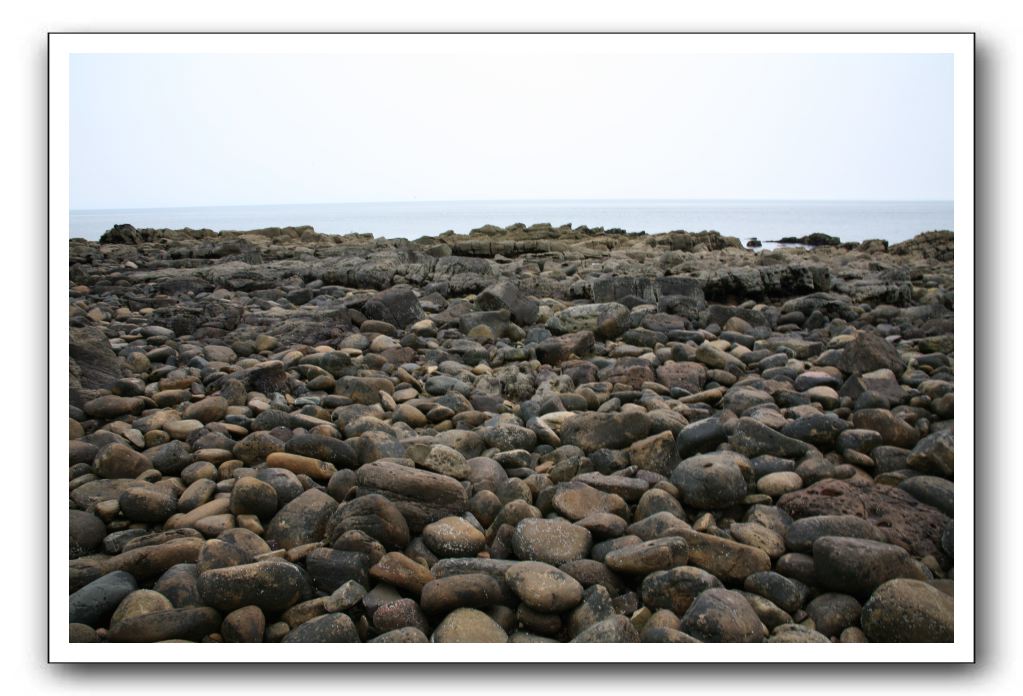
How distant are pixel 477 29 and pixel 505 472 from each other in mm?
1570

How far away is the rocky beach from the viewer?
7.11 ft

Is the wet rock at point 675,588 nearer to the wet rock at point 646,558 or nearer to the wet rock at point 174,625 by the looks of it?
the wet rock at point 646,558

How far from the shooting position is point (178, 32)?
2.73m

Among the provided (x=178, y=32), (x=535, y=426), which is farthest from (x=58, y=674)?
(x=178, y=32)

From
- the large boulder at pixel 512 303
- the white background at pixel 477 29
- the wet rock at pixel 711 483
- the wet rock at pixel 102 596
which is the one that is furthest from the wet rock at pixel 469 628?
the large boulder at pixel 512 303

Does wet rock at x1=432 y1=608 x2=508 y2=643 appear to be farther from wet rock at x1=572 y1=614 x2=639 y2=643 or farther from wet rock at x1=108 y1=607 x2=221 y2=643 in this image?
wet rock at x1=108 y1=607 x2=221 y2=643

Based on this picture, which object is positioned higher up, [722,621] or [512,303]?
[512,303]

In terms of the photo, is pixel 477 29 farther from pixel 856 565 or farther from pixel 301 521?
pixel 856 565

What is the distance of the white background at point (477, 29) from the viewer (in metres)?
2.52

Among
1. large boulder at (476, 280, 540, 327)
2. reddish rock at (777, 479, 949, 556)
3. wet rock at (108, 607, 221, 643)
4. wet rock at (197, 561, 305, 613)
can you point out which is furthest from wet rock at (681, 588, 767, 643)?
large boulder at (476, 280, 540, 327)

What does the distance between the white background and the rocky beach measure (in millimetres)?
186

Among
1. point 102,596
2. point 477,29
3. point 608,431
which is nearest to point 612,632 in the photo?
point 608,431

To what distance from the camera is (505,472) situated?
2.79 m

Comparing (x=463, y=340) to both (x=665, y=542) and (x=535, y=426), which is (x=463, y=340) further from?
(x=665, y=542)
